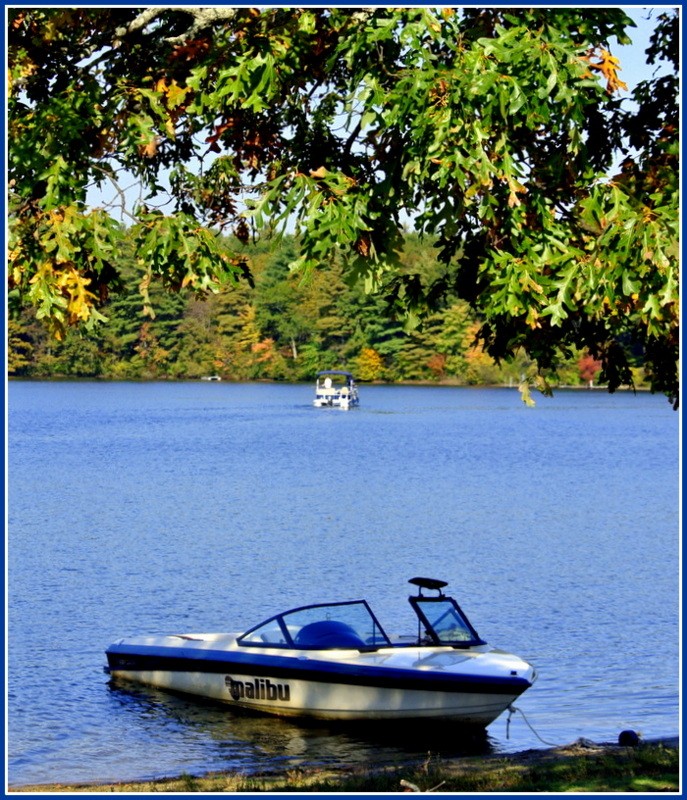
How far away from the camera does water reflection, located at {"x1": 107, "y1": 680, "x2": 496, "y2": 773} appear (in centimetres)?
1755

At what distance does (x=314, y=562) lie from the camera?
118 feet

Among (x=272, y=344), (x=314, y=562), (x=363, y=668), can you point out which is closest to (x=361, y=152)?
(x=363, y=668)

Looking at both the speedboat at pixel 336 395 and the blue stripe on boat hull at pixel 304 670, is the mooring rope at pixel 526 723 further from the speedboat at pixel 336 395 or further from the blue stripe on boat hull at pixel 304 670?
the speedboat at pixel 336 395

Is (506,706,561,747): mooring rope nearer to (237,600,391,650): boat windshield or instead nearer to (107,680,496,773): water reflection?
(107,680,496,773): water reflection

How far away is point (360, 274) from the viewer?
10.4 meters

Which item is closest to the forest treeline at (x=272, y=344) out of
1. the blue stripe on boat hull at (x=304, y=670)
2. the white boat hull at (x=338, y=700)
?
the blue stripe on boat hull at (x=304, y=670)

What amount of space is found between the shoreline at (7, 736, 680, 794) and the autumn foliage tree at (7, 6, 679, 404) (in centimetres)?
383

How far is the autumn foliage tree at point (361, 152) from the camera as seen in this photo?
9.64 meters

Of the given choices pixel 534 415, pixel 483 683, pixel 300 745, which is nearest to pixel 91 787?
pixel 300 745

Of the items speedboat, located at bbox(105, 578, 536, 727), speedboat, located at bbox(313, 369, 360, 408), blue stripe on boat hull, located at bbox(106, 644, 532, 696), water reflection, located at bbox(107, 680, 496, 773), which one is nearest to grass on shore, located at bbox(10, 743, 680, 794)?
water reflection, located at bbox(107, 680, 496, 773)

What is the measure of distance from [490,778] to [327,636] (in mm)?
6162

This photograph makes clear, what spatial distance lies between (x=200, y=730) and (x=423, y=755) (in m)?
→ 3.47

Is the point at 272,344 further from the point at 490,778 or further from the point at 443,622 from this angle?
the point at 490,778

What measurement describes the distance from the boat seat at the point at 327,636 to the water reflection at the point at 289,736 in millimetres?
1171
